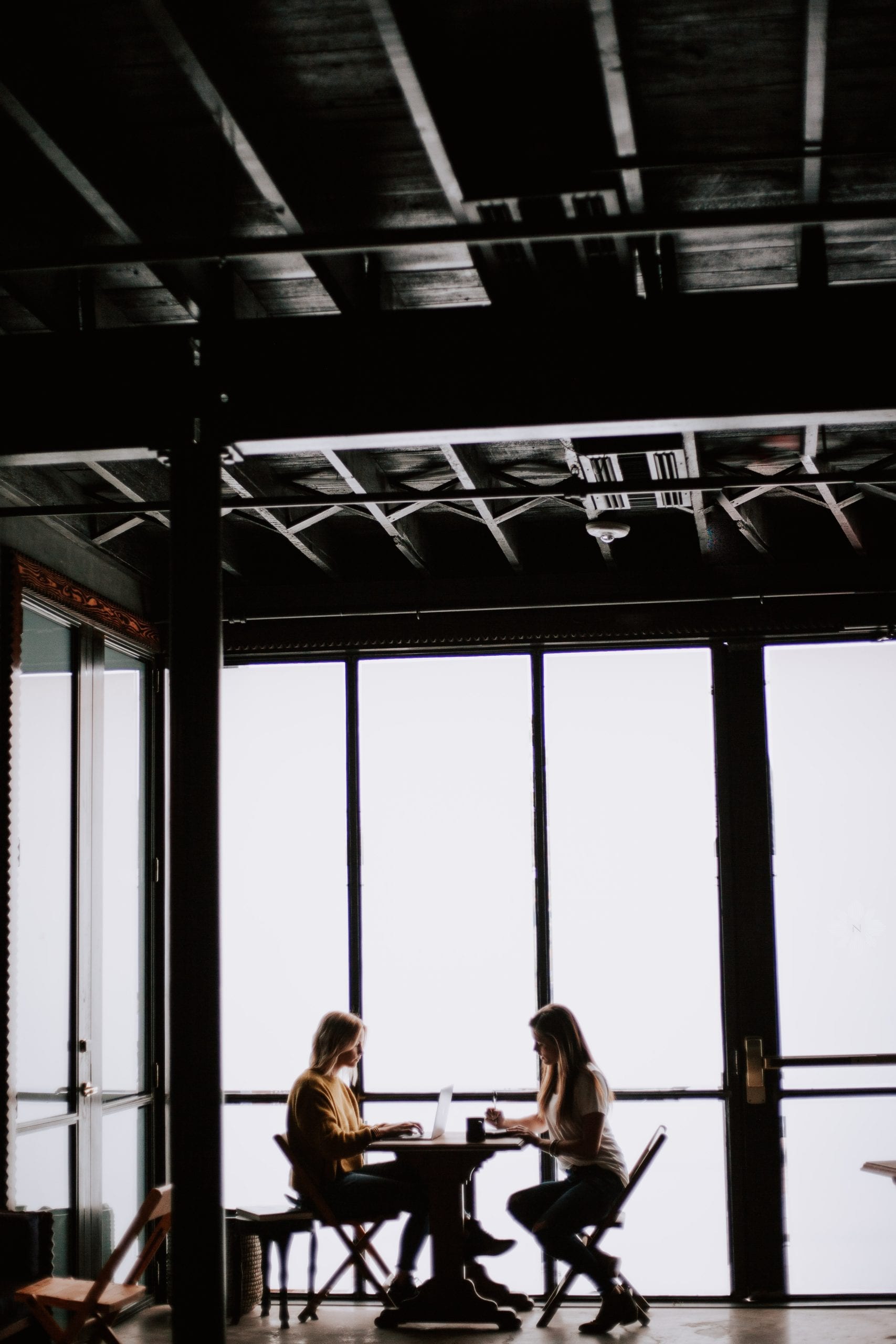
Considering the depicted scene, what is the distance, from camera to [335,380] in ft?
14.5

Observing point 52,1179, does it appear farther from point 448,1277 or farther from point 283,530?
point 283,530

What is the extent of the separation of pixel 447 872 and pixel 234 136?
4871 millimetres

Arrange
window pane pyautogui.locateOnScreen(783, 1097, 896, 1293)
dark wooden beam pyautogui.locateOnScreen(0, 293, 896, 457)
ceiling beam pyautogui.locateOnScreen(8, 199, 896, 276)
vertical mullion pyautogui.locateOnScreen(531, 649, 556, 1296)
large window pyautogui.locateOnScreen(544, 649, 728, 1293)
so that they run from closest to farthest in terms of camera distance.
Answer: ceiling beam pyautogui.locateOnScreen(8, 199, 896, 276), dark wooden beam pyautogui.locateOnScreen(0, 293, 896, 457), window pane pyautogui.locateOnScreen(783, 1097, 896, 1293), large window pyautogui.locateOnScreen(544, 649, 728, 1293), vertical mullion pyautogui.locateOnScreen(531, 649, 556, 1296)

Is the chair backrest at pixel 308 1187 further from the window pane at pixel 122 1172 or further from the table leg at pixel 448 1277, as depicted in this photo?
the window pane at pixel 122 1172

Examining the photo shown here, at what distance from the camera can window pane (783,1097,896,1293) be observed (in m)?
7.13

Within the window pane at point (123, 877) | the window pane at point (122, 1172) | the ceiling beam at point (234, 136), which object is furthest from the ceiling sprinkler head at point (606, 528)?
the window pane at point (122, 1172)

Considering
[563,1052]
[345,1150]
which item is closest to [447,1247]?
[345,1150]

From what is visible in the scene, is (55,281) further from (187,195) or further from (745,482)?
(745,482)

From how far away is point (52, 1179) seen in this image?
6.34 meters

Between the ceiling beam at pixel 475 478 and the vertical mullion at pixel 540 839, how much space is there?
0.76m

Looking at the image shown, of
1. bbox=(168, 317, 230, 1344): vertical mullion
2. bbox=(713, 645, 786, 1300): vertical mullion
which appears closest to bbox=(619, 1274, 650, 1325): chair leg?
bbox=(713, 645, 786, 1300): vertical mullion

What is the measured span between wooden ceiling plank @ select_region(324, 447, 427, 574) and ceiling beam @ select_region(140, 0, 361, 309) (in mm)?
1153

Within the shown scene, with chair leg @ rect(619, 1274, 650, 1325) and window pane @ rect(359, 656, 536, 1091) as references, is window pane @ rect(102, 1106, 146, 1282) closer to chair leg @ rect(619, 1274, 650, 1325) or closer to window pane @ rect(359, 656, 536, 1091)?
window pane @ rect(359, 656, 536, 1091)

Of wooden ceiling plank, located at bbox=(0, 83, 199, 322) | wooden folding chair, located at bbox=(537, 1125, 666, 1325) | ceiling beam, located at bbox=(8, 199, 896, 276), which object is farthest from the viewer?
wooden folding chair, located at bbox=(537, 1125, 666, 1325)
